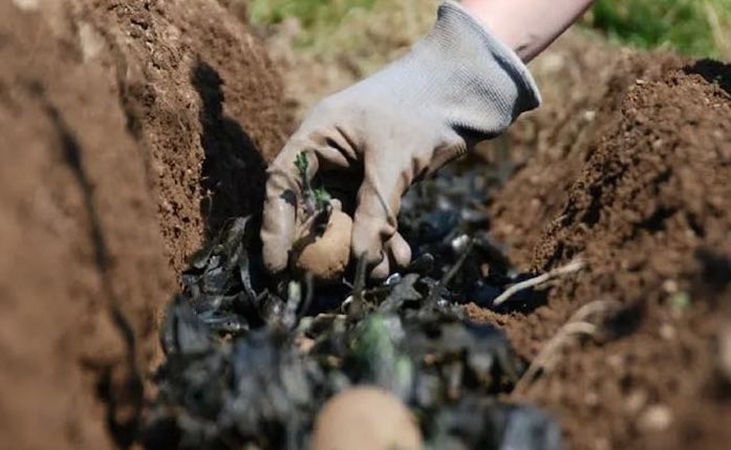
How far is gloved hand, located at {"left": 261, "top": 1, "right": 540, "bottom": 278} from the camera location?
2859 millimetres

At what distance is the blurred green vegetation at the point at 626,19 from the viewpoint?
525cm

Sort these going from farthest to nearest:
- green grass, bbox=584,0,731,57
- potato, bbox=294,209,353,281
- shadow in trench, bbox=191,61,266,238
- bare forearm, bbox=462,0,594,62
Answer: green grass, bbox=584,0,731,57
shadow in trench, bbox=191,61,266,238
bare forearm, bbox=462,0,594,62
potato, bbox=294,209,353,281

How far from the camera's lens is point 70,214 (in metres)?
2.05

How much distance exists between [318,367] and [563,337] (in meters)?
0.47

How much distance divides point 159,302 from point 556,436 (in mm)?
965

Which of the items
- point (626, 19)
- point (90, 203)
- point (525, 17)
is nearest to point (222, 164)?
point (525, 17)

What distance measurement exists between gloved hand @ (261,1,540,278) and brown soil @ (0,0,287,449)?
336mm

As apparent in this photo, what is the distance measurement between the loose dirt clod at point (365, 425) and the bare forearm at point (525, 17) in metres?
1.33

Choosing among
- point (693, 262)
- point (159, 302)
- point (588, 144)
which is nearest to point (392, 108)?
point (159, 302)

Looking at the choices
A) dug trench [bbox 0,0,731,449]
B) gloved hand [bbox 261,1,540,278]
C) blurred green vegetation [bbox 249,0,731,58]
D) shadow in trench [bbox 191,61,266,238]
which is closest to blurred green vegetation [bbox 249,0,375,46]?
blurred green vegetation [bbox 249,0,731,58]

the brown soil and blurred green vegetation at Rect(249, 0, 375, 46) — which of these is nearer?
the brown soil

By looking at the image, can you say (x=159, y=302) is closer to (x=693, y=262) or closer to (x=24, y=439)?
(x=24, y=439)

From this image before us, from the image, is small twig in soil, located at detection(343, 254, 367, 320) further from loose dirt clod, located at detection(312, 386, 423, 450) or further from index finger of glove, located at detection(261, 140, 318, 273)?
loose dirt clod, located at detection(312, 386, 423, 450)

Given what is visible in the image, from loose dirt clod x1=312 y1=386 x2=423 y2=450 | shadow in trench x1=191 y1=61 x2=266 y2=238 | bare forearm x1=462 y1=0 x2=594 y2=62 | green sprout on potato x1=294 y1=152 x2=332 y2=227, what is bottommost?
shadow in trench x1=191 y1=61 x2=266 y2=238
